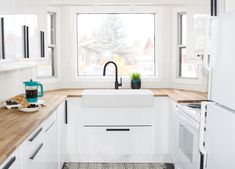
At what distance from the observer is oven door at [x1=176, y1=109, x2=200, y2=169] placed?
2570 millimetres

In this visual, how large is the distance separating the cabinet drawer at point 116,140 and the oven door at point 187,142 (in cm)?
55

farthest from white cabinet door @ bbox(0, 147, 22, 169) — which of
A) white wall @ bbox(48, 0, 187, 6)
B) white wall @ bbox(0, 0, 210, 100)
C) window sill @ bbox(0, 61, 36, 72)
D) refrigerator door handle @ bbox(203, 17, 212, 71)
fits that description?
white wall @ bbox(48, 0, 187, 6)

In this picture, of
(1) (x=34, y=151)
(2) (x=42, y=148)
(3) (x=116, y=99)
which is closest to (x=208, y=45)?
(1) (x=34, y=151)

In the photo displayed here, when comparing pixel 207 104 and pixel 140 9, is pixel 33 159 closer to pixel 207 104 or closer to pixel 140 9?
pixel 207 104

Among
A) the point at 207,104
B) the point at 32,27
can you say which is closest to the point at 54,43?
the point at 32,27

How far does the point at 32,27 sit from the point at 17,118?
3.44 feet

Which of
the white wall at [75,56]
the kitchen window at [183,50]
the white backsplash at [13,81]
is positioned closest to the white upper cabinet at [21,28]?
the white backsplash at [13,81]

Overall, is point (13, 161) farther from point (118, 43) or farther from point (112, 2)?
point (118, 43)

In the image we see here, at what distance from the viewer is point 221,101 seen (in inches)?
62.1

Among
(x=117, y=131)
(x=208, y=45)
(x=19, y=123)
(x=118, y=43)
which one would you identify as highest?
(x=118, y=43)

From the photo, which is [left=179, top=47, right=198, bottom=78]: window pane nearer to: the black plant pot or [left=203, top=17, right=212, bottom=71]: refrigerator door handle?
the black plant pot

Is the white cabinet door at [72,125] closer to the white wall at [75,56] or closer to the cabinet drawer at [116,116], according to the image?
the cabinet drawer at [116,116]

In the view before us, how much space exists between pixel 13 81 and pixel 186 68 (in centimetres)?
231

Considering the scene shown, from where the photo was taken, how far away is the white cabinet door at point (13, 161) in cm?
151
